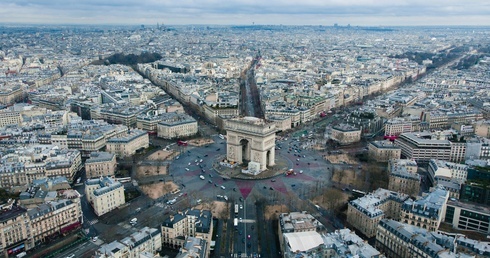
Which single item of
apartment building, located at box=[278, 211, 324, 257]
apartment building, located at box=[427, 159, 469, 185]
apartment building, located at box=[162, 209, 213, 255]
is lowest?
apartment building, located at box=[162, 209, 213, 255]

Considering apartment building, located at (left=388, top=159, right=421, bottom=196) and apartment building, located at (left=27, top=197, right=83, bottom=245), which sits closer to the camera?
apartment building, located at (left=27, top=197, right=83, bottom=245)

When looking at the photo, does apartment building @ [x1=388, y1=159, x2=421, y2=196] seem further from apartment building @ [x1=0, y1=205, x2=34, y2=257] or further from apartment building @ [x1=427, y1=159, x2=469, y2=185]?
apartment building @ [x1=0, y1=205, x2=34, y2=257]

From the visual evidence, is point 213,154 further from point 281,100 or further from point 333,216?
point 281,100

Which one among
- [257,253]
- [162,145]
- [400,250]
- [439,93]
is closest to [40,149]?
[162,145]

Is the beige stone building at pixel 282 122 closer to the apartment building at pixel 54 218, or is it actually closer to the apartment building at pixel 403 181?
the apartment building at pixel 403 181

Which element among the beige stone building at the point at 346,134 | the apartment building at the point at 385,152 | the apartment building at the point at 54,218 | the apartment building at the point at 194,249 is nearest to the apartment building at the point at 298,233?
the apartment building at the point at 194,249

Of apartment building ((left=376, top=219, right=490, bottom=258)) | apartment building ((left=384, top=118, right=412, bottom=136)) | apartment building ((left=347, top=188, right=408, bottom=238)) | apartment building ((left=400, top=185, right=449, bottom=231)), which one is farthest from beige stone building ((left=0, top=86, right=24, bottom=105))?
apartment building ((left=400, top=185, right=449, bottom=231))

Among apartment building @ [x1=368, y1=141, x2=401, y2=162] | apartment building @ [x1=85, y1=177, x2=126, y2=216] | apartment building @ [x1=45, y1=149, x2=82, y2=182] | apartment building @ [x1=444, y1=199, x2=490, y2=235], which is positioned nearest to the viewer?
apartment building @ [x1=444, y1=199, x2=490, y2=235]
